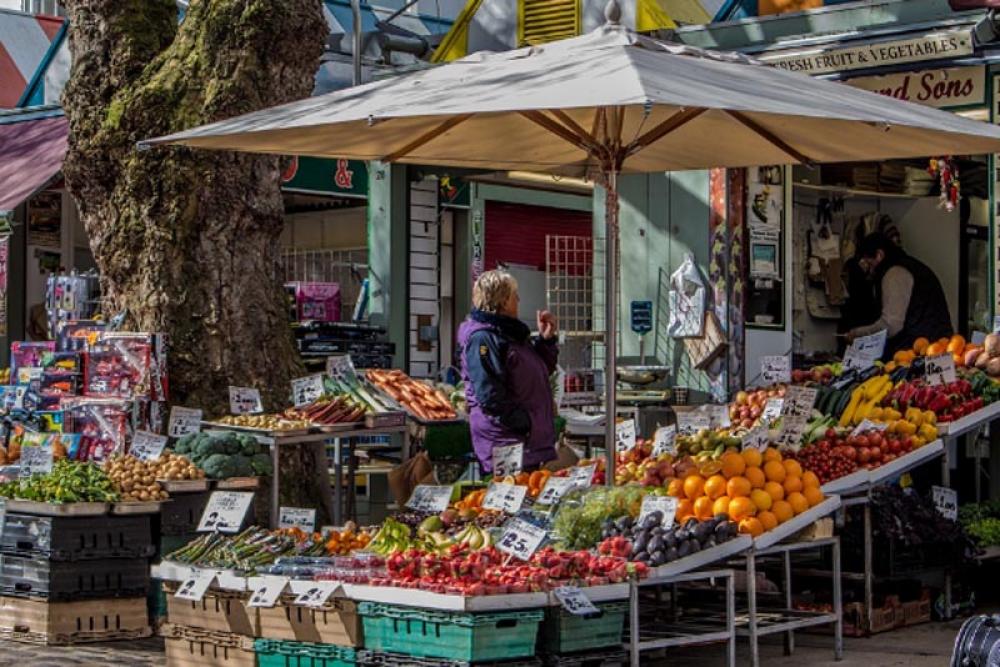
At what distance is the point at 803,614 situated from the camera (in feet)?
27.7

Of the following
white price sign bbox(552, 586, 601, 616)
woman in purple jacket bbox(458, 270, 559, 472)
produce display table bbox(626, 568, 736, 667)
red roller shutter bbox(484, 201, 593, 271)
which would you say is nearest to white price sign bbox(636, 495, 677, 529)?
produce display table bbox(626, 568, 736, 667)

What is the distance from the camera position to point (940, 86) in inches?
466

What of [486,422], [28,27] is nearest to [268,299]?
[486,422]

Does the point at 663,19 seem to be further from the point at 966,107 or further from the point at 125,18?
the point at 125,18

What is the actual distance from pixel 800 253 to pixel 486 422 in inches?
214

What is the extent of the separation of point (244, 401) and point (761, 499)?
3654mm

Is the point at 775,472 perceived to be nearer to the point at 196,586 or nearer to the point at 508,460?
the point at 508,460

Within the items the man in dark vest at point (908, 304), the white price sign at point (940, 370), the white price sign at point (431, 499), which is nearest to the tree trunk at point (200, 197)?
the white price sign at point (431, 499)

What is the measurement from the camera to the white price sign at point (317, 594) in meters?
7.08

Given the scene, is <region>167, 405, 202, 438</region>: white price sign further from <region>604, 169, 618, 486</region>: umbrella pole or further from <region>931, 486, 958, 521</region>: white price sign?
<region>931, 486, 958, 521</region>: white price sign

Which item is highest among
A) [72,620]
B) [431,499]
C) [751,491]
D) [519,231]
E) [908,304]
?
[519,231]

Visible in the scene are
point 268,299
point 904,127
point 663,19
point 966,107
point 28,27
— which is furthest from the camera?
point 28,27

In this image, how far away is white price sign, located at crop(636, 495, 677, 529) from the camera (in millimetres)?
7629

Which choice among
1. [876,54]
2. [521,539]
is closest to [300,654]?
[521,539]
